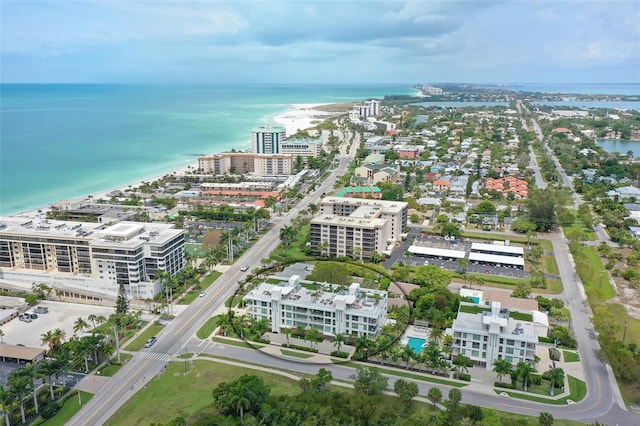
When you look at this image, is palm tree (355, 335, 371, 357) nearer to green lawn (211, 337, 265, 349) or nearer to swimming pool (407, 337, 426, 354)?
swimming pool (407, 337, 426, 354)

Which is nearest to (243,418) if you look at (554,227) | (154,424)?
(154,424)

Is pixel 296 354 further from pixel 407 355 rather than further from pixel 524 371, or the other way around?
pixel 524 371

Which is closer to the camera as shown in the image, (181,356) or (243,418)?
(243,418)

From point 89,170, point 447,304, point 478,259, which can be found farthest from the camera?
point 89,170

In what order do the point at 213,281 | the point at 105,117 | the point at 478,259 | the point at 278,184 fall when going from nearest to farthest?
the point at 213,281 < the point at 478,259 < the point at 278,184 < the point at 105,117

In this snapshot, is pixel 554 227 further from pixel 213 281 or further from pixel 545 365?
pixel 213 281

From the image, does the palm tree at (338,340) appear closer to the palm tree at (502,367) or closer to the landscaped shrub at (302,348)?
the landscaped shrub at (302,348)

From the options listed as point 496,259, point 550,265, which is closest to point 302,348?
point 496,259
